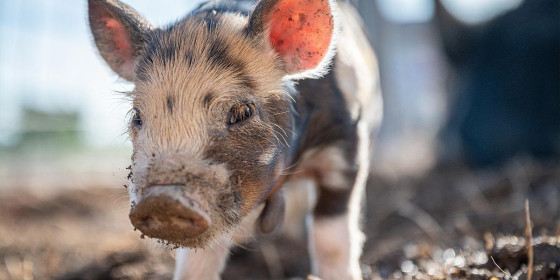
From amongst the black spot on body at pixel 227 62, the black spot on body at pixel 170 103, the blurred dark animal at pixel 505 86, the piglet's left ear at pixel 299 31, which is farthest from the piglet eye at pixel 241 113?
the blurred dark animal at pixel 505 86

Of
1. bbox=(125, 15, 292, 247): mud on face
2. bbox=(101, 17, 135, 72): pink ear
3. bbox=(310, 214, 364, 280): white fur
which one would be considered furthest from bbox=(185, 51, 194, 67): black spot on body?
bbox=(310, 214, 364, 280): white fur

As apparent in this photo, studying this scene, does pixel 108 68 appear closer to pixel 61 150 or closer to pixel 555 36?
pixel 555 36

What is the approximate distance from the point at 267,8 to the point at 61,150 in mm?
7753

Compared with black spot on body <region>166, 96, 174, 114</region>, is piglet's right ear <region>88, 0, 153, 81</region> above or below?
above

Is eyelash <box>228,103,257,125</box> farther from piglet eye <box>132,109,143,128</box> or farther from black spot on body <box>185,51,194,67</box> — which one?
piglet eye <box>132,109,143,128</box>

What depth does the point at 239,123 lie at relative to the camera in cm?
213

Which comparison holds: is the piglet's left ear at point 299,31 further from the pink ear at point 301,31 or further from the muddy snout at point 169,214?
the muddy snout at point 169,214

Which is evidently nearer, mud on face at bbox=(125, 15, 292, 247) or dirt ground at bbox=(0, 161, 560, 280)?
mud on face at bbox=(125, 15, 292, 247)

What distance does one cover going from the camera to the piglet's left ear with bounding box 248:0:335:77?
2338mm

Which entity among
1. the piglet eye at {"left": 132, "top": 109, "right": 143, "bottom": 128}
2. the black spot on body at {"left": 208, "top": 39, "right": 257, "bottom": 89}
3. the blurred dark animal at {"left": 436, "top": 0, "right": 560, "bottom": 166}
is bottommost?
the blurred dark animal at {"left": 436, "top": 0, "right": 560, "bottom": 166}

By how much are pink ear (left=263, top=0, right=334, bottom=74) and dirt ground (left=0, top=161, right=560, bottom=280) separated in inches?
35.7

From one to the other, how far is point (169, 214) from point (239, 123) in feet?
1.76

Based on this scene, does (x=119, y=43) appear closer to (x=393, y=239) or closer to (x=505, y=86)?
(x=393, y=239)

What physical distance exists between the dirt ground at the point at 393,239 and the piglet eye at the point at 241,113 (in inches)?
22.0
